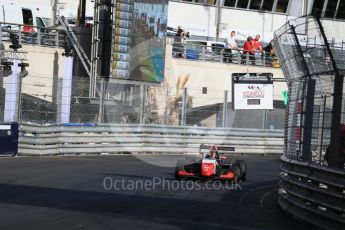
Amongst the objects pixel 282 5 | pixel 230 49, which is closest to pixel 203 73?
pixel 230 49

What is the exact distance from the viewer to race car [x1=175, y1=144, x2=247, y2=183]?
1323cm

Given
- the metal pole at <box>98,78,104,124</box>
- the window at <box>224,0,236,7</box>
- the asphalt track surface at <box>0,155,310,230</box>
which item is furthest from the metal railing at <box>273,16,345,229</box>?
the window at <box>224,0,236,7</box>

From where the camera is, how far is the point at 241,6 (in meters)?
41.0

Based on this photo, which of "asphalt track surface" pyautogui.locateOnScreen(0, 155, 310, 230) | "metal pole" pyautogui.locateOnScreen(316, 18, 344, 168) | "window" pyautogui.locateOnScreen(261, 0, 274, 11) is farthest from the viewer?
"window" pyautogui.locateOnScreen(261, 0, 274, 11)

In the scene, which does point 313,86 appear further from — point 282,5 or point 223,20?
point 282,5

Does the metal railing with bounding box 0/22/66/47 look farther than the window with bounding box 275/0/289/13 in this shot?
No

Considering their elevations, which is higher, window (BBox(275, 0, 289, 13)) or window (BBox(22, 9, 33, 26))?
window (BBox(275, 0, 289, 13))

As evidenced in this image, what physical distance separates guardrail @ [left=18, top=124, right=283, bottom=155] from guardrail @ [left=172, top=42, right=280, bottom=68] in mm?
7236

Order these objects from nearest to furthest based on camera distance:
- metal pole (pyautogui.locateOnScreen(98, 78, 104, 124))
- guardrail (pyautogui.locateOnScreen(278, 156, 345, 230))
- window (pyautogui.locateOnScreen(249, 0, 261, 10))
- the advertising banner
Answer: guardrail (pyautogui.locateOnScreen(278, 156, 345, 230)), metal pole (pyautogui.locateOnScreen(98, 78, 104, 124)), the advertising banner, window (pyautogui.locateOnScreen(249, 0, 261, 10))

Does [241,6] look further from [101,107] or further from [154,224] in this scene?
[154,224]

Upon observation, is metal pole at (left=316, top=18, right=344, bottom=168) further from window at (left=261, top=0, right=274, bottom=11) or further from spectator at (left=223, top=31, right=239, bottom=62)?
window at (left=261, top=0, right=274, bottom=11)

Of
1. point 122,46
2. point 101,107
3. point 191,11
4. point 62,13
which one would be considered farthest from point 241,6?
point 101,107

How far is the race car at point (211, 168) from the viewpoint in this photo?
1323cm

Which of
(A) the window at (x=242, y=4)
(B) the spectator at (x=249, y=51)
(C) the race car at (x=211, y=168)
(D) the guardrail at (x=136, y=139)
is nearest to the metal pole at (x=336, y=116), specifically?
(C) the race car at (x=211, y=168)
